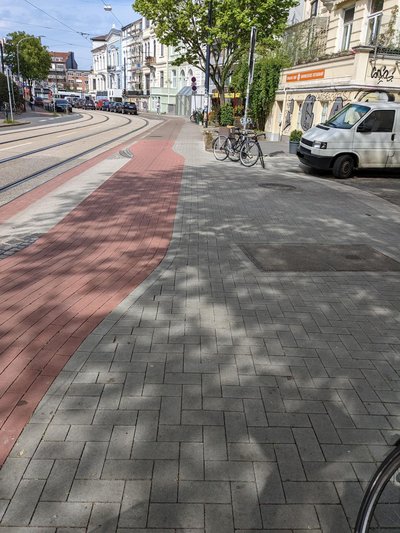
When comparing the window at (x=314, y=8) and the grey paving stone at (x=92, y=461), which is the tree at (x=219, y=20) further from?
the grey paving stone at (x=92, y=461)

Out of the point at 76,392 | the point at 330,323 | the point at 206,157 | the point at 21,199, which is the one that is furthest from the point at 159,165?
the point at 76,392

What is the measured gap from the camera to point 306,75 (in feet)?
70.9

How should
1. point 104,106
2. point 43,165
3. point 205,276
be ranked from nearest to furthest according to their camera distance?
point 205,276
point 43,165
point 104,106

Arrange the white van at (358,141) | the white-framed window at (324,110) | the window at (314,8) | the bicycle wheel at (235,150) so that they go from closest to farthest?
1. the white van at (358,141)
2. the bicycle wheel at (235,150)
3. the white-framed window at (324,110)
4. the window at (314,8)

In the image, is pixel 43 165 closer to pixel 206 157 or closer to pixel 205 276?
pixel 206 157

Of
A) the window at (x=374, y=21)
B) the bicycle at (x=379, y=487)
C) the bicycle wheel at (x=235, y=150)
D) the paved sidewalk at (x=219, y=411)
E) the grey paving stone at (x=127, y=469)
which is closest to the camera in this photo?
the bicycle at (x=379, y=487)

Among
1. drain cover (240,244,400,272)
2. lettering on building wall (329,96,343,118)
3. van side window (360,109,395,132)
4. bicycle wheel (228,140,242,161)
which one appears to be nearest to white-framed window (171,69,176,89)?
lettering on building wall (329,96,343,118)

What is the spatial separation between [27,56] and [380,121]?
6987 cm

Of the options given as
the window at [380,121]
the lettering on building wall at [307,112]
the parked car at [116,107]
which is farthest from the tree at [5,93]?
the window at [380,121]

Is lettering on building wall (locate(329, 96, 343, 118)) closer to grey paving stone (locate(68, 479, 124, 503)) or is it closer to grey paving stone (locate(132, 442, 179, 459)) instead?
grey paving stone (locate(132, 442, 179, 459))

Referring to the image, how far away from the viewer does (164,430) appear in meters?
2.83

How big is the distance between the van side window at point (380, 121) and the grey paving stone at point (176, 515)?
499 inches

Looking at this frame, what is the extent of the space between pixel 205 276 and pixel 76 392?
256cm

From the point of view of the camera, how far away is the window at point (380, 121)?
1271cm
